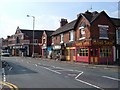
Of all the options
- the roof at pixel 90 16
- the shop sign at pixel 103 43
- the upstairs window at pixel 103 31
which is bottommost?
the shop sign at pixel 103 43

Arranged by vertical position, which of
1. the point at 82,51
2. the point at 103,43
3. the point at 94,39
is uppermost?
the point at 94,39

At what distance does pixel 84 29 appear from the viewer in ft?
136

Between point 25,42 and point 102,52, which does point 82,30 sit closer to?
point 102,52

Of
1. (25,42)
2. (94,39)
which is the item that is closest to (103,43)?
(94,39)

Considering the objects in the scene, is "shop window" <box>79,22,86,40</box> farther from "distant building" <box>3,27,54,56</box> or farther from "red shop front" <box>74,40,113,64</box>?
"distant building" <box>3,27,54,56</box>

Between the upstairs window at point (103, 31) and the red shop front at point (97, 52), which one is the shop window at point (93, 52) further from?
the upstairs window at point (103, 31)

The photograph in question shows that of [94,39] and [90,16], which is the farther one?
[90,16]

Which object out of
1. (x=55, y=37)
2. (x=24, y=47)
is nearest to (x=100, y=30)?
(x=55, y=37)

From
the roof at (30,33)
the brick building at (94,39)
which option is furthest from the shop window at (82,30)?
the roof at (30,33)

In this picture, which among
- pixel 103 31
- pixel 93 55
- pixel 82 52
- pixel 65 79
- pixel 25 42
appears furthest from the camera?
pixel 25 42

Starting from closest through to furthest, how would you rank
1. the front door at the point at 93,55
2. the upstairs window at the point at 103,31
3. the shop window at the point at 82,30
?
the front door at the point at 93,55 → the upstairs window at the point at 103,31 → the shop window at the point at 82,30

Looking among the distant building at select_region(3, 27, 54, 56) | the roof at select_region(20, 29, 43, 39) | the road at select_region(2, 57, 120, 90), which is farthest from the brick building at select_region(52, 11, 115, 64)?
the roof at select_region(20, 29, 43, 39)

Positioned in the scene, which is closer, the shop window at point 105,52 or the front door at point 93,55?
the front door at point 93,55

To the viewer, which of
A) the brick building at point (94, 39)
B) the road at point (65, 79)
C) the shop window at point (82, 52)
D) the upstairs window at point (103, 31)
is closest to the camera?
the road at point (65, 79)
